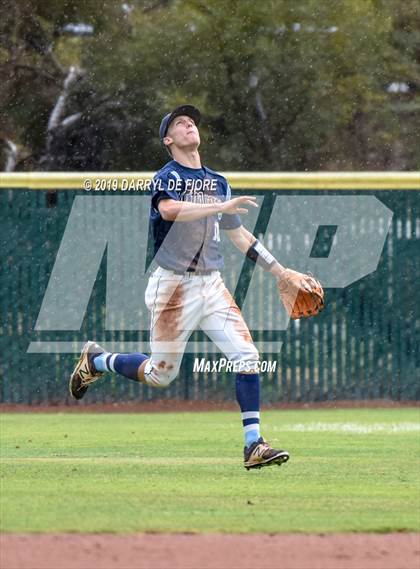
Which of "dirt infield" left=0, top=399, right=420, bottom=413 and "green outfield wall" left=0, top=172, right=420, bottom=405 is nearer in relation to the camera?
"green outfield wall" left=0, top=172, right=420, bottom=405

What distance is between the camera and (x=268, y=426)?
13906 millimetres

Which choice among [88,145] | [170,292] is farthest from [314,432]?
[88,145]

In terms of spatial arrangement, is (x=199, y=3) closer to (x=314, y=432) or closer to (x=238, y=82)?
(x=238, y=82)

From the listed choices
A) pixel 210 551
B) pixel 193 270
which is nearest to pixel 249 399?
pixel 193 270

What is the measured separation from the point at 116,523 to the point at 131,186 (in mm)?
8418

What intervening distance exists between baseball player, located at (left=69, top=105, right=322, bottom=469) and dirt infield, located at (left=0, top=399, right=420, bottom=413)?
239 inches

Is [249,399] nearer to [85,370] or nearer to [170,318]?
A: [170,318]

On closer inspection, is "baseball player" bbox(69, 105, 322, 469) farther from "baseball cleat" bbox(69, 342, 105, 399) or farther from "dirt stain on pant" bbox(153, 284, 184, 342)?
"baseball cleat" bbox(69, 342, 105, 399)

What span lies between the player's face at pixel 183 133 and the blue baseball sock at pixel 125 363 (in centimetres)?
151

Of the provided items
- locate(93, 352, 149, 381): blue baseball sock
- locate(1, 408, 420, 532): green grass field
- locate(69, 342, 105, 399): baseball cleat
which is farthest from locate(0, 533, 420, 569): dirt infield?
locate(69, 342, 105, 399): baseball cleat

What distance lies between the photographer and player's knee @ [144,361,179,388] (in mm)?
9984

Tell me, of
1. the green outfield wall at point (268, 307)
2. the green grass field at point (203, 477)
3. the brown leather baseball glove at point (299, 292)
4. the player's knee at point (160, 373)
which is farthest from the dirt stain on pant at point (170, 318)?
the green outfield wall at point (268, 307)
